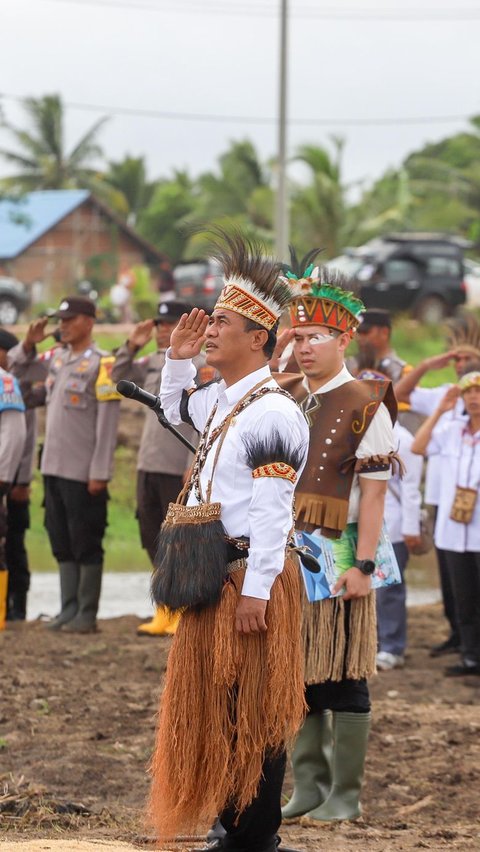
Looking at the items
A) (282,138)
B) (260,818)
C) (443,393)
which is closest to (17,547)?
(443,393)

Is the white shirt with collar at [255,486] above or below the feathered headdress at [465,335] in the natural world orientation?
below

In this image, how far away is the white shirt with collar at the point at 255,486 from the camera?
4.51m

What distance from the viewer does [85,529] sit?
997cm

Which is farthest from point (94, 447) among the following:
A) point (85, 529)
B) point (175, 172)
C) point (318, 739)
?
point (175, 172)

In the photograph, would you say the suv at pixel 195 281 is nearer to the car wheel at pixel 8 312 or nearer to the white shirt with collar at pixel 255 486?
the car wheel at pixel 8 312

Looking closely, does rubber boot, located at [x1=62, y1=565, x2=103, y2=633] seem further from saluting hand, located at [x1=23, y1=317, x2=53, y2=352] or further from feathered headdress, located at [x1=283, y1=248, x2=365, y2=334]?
feathered headdress, located at [x1=283, y1=248, x2=365, y2=334]

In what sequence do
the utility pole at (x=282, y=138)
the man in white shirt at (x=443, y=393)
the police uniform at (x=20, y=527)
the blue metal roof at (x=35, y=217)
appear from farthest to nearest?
the blue metal roof at (x=35, y=217) → the utility pole at (x=282, y=138) → the police uniform at (x=20, y=527) → the man in white shirt at (x=443, y=393)

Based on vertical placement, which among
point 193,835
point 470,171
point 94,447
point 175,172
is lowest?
Answer: point 193,835

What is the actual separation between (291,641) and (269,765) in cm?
42

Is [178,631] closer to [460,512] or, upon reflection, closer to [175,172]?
[460,512]

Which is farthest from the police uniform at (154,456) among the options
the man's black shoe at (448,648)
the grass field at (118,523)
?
the grass field at (118,523)

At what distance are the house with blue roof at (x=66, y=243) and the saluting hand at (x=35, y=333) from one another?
107 feet

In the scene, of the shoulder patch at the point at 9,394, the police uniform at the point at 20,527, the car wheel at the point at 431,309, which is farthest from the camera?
the car wheel at the point at 431,309

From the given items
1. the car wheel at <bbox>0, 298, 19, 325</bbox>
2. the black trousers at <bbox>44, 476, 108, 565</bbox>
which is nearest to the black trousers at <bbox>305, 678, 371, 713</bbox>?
the black trousers at <bbox>44, 476, 108, 565</bbox>
